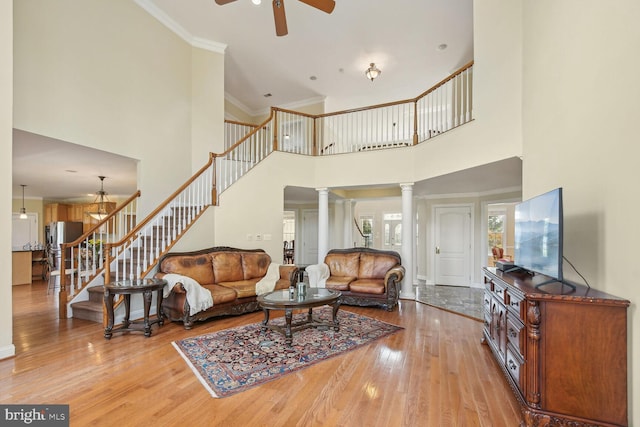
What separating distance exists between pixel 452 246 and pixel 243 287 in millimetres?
5198

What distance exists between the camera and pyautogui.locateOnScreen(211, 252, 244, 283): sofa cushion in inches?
200

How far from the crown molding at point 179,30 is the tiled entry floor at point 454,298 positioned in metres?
6.66

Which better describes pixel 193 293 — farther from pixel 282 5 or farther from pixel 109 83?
pixel 282 5

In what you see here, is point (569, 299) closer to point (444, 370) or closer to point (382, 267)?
point (444, 370)

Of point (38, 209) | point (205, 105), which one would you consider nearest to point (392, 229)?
point (205, 105)

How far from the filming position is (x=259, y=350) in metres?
3.30

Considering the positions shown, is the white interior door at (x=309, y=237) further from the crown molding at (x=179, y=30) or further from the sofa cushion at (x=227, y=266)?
the crown molding at (x=179, y=30)

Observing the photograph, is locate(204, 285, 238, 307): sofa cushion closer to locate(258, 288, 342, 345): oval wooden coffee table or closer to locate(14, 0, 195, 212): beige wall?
locate(258, 288, 342, 345): oval wooden coffee table

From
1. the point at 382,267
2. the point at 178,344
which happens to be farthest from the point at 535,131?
the point at 178,344

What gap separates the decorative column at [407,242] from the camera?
19.5 ft

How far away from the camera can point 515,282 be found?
8.02 ft

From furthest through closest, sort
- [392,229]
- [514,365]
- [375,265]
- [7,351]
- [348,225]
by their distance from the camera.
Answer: [392,229]
[348,225]
[375,265]
[7,351]
[514,365]

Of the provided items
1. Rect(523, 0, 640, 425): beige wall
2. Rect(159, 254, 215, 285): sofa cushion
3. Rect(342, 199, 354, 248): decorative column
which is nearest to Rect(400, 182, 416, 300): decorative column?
Rect(523, 0, 640, 425): beige wall

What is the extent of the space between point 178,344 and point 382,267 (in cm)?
→ 358
